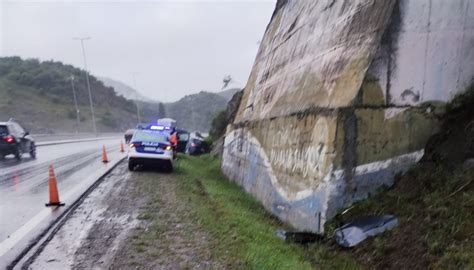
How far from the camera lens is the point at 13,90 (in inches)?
3054

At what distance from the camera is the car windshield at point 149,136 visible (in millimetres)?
16016

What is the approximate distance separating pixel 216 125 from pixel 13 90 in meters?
59.8

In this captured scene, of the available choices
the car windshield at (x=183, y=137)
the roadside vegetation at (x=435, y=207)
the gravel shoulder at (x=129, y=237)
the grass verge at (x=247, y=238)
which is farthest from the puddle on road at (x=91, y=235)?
the car windshield at (x=183, y=137)

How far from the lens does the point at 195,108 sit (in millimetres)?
129250

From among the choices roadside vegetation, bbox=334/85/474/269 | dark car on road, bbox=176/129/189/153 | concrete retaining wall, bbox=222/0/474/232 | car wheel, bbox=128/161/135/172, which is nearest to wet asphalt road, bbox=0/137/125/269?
car wheel, bbox=128/161/135/172

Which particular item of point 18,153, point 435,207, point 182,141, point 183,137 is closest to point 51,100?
point 183,137

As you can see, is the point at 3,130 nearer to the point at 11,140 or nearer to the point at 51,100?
the point at 11,140

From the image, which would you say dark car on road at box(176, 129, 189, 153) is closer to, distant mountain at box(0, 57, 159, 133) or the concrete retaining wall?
the concrete retaining wall

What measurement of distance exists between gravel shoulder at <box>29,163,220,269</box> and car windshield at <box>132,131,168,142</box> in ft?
18.7

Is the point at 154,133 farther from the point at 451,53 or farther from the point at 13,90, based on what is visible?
the point at 13,90

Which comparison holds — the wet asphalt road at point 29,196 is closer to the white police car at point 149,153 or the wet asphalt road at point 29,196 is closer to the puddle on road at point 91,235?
the puddle on road at point 91,235

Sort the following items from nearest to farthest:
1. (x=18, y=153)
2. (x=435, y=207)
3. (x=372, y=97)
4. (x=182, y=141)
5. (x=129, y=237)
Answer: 1. (x=435, y=207)
2. (x=372, y=97)
3. (x=129, y=237)
4. (x=18, y=153)
5. (x=182, y=141)

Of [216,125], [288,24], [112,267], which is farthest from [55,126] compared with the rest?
[112,267]

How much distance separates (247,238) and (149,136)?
10.6 meters
